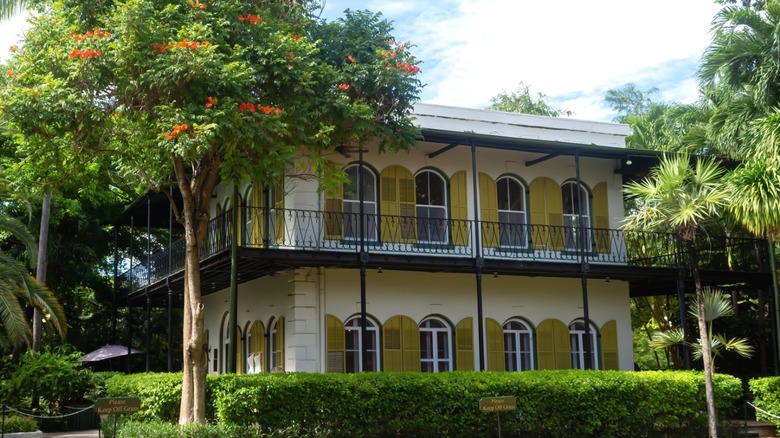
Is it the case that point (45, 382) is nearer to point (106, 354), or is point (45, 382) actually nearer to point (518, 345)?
point (106, 354)

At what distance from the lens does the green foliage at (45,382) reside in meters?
20.1

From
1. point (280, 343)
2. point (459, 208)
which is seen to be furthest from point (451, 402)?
point (459, 208)

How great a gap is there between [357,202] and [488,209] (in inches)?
131

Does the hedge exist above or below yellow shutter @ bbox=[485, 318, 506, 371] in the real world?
below

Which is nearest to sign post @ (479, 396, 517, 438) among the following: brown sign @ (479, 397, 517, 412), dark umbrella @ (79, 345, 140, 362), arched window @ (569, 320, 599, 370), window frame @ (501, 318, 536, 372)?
brown sign @ (479, 397, 517, 412)

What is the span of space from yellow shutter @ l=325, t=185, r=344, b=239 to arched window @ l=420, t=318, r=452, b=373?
2.85m

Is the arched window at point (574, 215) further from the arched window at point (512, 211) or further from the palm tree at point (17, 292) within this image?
the palm tree at point (17, 292)

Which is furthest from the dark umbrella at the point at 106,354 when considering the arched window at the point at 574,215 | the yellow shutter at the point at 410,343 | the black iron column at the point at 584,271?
the black iron column at the point at 584,271

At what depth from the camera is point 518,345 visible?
67.4 feet

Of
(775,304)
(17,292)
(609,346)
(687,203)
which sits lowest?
(609,346)

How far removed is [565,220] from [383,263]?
19.4ft

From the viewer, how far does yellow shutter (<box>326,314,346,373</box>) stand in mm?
18469

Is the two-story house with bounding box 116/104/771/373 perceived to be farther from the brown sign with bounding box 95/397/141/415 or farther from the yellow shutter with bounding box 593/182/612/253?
the brown sign with bounding box 95/397/141/415

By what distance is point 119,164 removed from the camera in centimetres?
1585
